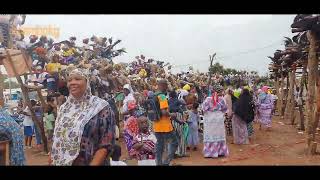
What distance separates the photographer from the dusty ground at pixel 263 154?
8.66 metres

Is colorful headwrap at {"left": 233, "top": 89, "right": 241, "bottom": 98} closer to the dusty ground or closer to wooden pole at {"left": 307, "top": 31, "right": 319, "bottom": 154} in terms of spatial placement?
the dusty ground

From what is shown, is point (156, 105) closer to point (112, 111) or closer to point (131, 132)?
point (131, 132)

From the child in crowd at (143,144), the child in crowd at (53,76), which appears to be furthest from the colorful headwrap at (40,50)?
the child in crowd at (143,144)

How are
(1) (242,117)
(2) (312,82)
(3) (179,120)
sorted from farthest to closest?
(1) (242,117) → (2) (312,82) → (3) (179,120)

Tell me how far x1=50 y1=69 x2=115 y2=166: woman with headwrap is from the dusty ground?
12.6ft

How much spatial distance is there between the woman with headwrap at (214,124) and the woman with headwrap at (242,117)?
5.02ft

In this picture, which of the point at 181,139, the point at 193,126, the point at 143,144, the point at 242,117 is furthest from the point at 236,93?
the point at 143,144

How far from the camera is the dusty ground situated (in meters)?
8.66

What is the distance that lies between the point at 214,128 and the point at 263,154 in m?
1.28

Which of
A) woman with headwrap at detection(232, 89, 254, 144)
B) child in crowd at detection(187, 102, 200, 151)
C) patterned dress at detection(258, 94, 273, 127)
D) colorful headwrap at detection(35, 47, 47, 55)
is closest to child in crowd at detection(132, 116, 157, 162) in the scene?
child in crowd at detection(187, 102, 200, 151)

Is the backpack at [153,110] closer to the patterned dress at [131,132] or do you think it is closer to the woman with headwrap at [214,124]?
the patterned dress at [131,132]

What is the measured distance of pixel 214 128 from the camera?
9.45 m

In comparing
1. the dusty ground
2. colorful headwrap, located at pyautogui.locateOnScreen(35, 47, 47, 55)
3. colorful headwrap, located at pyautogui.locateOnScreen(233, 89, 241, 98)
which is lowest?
the dusty ground
